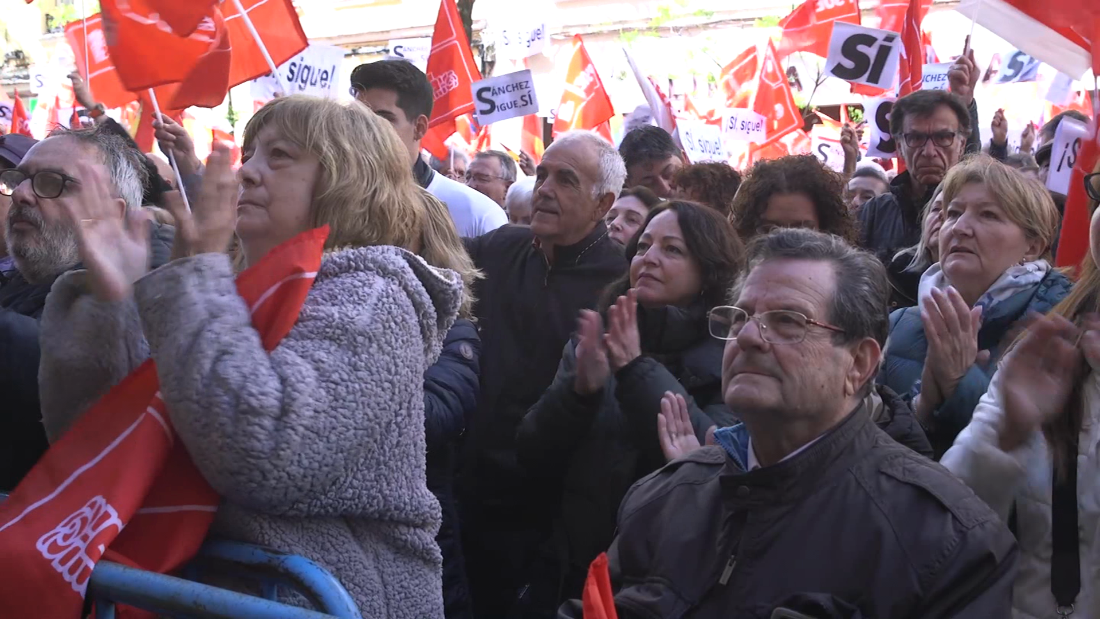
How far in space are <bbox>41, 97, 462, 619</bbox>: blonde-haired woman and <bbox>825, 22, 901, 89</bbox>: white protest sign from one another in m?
5.49

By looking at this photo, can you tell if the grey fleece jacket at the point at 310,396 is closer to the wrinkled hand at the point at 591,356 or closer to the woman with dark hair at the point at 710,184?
the wrinkled hand at the point at 591,356

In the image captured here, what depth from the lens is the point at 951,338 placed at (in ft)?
9.80

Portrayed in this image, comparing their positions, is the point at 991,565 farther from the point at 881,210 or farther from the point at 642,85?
the point at 642,85

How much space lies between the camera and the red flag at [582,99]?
1048 centimetres

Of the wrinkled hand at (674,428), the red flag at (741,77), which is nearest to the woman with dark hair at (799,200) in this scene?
the wrinkled hand at (674,428)

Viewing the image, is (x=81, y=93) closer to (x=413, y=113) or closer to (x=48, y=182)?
(x=413, y=113)

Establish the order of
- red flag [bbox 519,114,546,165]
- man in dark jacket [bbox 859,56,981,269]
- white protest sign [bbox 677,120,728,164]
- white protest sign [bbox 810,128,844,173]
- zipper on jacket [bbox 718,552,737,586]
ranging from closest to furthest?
zipper on jacket [bbox 718,552,737,586] < man in dark jacket [bbox 859,56,981,269] < white protest sign [bbox 677,120,728,164] < white protest sign [bbox 810,128,844,173] < red flag [bbox 519,114,546,165]

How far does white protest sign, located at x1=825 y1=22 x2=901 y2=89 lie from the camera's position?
7.51 meters

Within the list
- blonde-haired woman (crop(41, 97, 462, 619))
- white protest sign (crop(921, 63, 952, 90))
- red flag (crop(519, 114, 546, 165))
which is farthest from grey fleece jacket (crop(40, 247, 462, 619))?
red flag (crop(519, 114, 546, 165))

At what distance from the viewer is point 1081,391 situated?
97.5 inches

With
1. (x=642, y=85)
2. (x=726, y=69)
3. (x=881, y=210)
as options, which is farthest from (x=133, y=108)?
(x=881, y=210)

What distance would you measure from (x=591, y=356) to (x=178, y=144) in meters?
2.04

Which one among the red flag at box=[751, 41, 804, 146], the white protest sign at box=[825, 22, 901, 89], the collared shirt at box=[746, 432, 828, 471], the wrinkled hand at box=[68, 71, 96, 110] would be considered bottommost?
the red flag at box=[751, 41, 804, 146]

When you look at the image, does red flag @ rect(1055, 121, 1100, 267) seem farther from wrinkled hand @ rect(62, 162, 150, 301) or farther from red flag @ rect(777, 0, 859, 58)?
red flag @ rect(777, 0, 859, 58)
